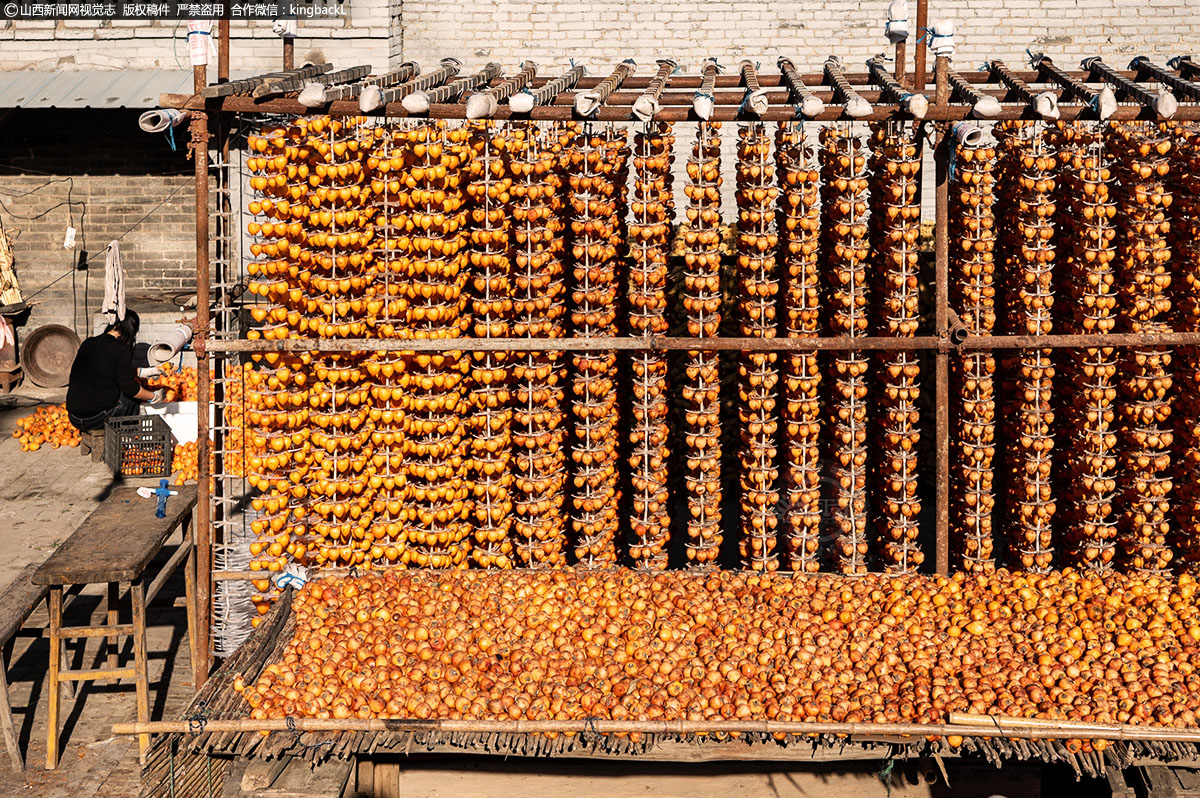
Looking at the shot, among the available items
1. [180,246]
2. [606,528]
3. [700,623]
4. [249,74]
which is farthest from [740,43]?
[700,623]

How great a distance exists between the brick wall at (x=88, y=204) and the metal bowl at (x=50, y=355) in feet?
1.73

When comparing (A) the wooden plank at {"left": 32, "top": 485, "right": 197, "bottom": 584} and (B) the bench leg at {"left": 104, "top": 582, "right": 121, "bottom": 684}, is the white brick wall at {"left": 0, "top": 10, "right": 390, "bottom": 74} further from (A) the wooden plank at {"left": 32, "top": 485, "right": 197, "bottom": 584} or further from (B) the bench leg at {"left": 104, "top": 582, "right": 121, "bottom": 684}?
(B) the bench leg at {"left": 104, "top": 582, "right": 121, "bottom": 684}

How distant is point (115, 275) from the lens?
15.1 m

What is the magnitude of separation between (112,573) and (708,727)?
4.16 m

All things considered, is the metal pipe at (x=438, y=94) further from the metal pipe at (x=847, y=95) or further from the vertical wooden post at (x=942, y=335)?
the vertical wooden post at (x=942, y=335)

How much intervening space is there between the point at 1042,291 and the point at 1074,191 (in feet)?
2.81

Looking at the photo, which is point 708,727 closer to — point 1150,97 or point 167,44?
point 1150,97

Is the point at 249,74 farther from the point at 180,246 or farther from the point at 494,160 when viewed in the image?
the point at 494,160

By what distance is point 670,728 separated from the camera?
6562 millimetres

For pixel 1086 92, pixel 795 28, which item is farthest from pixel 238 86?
pixel 795 28

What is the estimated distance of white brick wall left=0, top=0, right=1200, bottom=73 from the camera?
1753cm

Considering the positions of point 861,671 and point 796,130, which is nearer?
point 861,671

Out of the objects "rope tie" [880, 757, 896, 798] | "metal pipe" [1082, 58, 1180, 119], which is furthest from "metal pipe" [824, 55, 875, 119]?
"rope tie" [880, 757, 896, 798]

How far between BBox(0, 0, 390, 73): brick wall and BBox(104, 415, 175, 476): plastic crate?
5.62 meters
